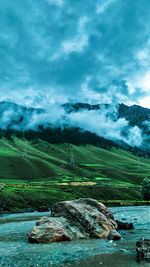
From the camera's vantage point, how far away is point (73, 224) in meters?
29.6

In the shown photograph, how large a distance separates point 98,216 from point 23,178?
160888 mm

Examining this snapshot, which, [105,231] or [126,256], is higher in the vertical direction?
[126,256]

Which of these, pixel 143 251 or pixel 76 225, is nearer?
pixel 143 251

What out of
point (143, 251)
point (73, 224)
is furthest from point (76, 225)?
point (143, 251)

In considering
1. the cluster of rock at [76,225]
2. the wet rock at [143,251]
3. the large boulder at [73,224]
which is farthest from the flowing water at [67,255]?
the large boulder at [73,224]

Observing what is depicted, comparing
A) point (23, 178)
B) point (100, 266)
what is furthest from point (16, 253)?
point (23, 178)

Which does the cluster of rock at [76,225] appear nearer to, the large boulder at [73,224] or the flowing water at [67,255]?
the large boulder at [73,224]

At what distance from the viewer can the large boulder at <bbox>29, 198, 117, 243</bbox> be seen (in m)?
25.5

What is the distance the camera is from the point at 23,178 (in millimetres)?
184500

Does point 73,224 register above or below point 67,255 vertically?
below

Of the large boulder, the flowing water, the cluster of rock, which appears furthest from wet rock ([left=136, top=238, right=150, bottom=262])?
the large boulder

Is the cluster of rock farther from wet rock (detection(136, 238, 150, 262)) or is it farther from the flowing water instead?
the flowing water

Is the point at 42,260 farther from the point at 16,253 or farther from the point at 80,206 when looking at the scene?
the point at 80,206

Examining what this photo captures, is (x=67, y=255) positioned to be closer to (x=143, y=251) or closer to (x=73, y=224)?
(x=143, y=251)
